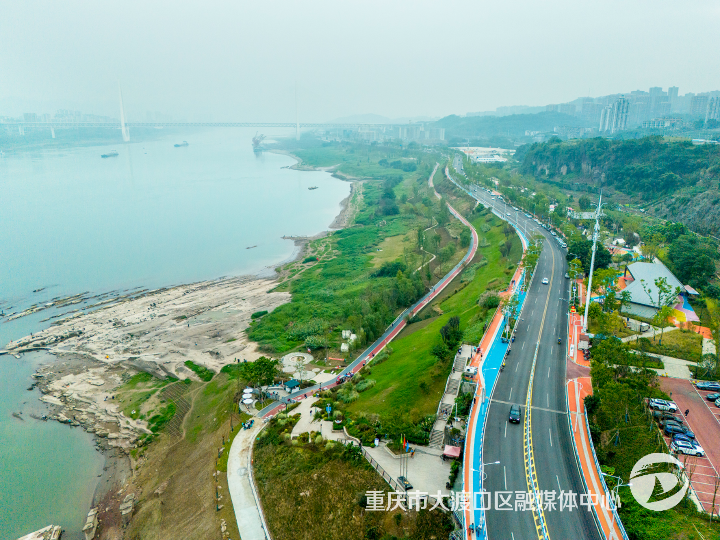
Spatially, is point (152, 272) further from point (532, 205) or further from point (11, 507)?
point (532, 205)

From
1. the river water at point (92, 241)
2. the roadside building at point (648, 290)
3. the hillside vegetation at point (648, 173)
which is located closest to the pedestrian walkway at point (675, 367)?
the roadside building at point (648, 290)

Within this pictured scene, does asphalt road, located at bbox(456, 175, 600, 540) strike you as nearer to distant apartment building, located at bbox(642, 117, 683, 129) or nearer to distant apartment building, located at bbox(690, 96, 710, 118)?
distant apartment building, located at bbox(642, 117, 683, 129)

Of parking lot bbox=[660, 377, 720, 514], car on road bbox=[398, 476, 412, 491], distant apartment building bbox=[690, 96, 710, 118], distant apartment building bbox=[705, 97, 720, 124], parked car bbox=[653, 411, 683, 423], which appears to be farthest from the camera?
distant apartment building bbox=[690, 96, 710, 118]

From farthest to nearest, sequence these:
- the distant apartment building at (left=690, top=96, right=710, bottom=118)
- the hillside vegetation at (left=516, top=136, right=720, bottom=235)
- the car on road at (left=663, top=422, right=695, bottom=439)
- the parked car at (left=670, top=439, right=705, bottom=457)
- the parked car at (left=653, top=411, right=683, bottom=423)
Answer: the distant apartment building at (left=690, top=96, right=710, bottom=118) → the hillside vegetation at (left=516, top=136, right=720, bottom=235) → the parked car at (left=653, top=411, right=683, bottom=423) → the car on road at (left=663, top=422, right=695, bottom=439) → the parked car at (left=670, top=439, right=705, bottom=457)

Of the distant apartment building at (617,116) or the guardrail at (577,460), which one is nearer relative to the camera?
the guardrail at (577,460)

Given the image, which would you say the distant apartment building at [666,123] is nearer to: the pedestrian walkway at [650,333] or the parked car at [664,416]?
the pedestrian walkway at [650,333]

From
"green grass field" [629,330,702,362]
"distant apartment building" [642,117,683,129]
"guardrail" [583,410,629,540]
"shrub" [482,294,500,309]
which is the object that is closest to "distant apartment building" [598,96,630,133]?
"distant apartment building" [642,117,683,129]

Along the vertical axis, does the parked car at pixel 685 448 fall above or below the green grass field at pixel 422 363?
above
